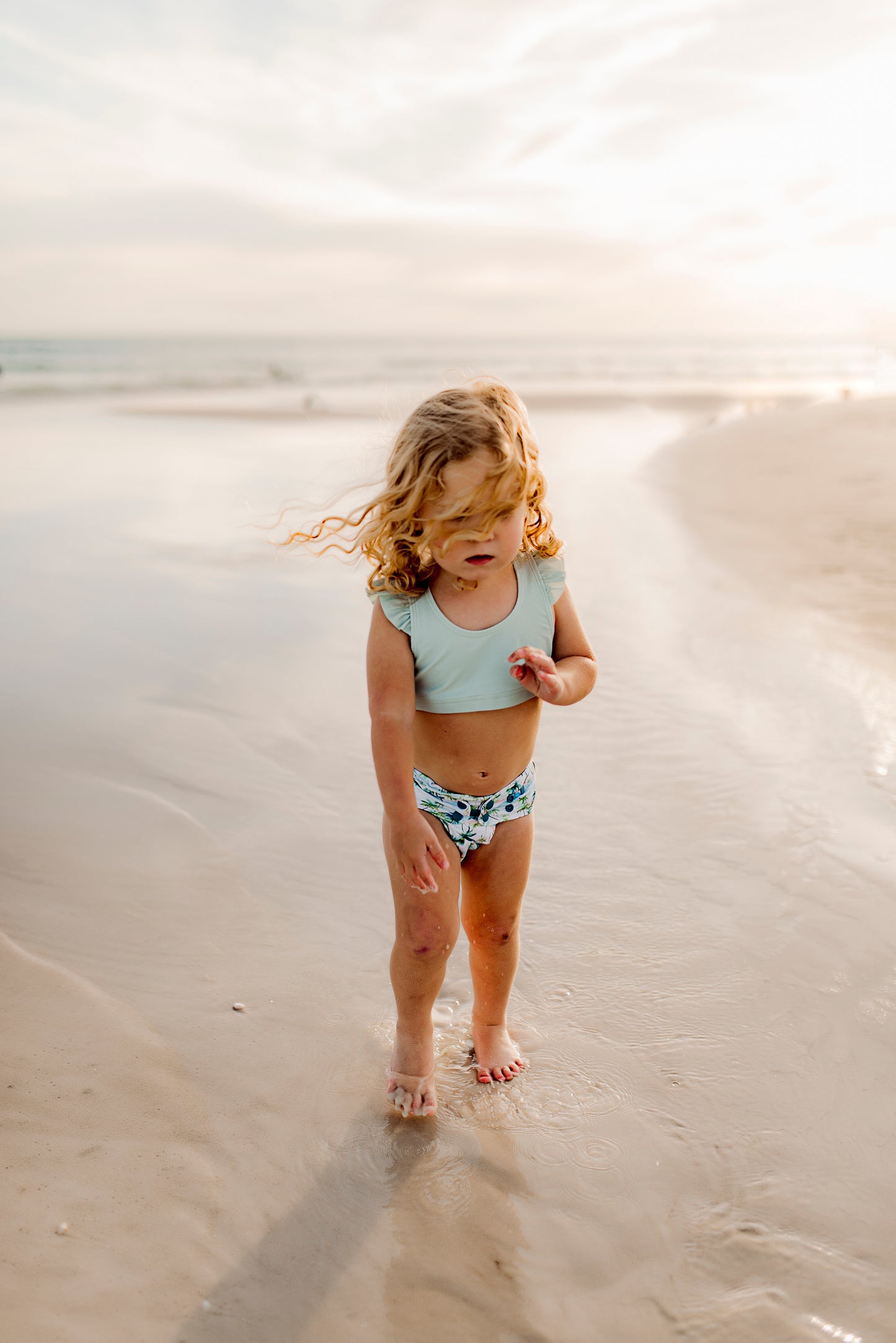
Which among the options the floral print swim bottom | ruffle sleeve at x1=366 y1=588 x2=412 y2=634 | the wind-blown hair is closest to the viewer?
the wind-blown hair

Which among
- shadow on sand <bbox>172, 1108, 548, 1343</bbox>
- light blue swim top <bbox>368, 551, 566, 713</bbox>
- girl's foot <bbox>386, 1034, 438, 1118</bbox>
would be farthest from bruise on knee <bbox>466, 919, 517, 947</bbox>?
light blue swim top <bbox>368, 551, 566, 713</bbox>

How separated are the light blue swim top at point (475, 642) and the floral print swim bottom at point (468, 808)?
18 cm

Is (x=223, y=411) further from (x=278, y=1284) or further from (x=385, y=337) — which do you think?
(x=385, y=337)

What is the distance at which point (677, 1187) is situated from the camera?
6.20ft

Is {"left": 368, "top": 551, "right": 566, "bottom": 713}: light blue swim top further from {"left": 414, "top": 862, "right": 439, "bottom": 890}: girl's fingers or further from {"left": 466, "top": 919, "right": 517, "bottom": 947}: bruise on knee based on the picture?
{"left": 466, "top": 919, "right": 517, "bottom": 947}: bruise on knee

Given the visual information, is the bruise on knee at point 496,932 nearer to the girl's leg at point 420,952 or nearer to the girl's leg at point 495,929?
the girl's leg at point 495,929

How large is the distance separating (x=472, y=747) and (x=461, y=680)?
5.9 inches

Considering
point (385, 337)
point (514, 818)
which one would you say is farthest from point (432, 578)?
point (385, 337)

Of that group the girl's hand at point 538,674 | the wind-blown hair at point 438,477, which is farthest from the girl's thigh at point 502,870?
the wind-blown hair at point 438,477

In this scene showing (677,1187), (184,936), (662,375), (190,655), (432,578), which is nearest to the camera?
(677,1187)

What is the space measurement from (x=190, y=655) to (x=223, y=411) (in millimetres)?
15630

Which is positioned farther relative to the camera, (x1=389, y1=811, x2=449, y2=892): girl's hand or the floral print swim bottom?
the floral print swim bottom

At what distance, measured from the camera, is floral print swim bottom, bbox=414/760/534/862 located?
213 centimetres

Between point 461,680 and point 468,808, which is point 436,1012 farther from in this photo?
point 461,680
